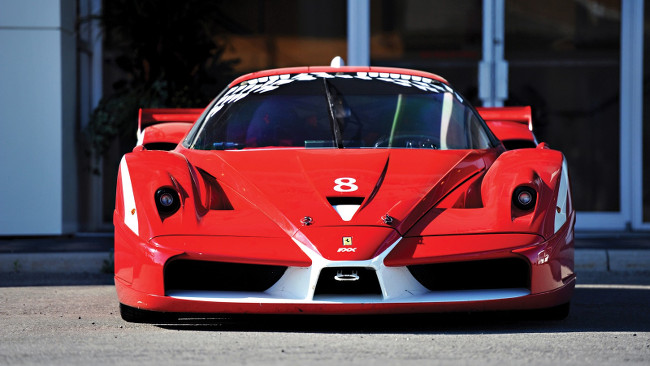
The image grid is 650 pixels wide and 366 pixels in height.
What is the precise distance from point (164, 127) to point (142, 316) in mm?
1813

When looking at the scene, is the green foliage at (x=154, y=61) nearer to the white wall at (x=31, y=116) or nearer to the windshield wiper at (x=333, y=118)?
the white wall at (x=31, y=116)

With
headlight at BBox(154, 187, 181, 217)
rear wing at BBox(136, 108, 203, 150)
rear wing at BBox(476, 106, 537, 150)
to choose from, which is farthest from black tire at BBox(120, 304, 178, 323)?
rear wing at BBox(476, 106, 537, 150)

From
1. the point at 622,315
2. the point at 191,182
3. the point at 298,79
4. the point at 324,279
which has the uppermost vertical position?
the point at 298,79

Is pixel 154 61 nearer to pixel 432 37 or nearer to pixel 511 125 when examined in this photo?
pixel 432 37

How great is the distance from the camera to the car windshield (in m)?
5.79

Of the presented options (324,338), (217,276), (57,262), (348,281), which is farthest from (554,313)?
(57,262)

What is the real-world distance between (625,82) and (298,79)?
5938 mm

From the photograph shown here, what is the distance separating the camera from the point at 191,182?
501cm

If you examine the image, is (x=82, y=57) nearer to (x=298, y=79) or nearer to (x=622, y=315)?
(x=298, y=79)

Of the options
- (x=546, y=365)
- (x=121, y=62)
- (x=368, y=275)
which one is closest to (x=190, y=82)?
(x=121, y=62)

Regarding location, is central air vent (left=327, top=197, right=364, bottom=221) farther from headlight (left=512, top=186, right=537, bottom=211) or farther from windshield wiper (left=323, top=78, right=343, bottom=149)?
windshield wiper (left=323, top=78, right=343, bottom=149)

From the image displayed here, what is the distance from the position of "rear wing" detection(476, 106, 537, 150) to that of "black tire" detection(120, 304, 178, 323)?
2414 millimetres

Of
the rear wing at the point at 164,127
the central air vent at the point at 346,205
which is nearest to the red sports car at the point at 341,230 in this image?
the central air vent at the point at 346,205

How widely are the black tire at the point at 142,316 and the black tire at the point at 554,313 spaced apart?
164 cm
